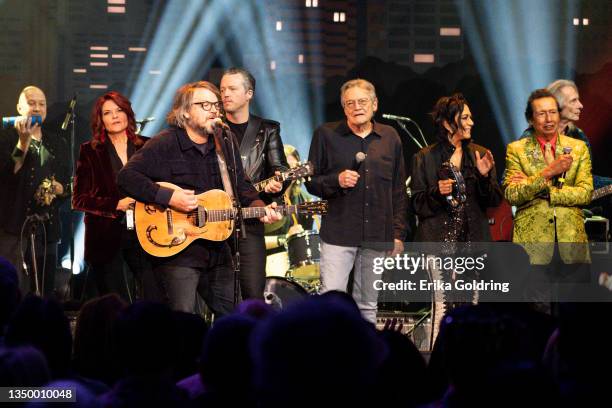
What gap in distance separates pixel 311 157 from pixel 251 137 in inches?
20.8

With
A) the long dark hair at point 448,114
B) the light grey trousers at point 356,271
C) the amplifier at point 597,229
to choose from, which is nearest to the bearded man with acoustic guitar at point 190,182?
the light grey trousers at point 356,271

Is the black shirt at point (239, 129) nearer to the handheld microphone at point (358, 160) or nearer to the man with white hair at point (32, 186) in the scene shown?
the handheld microphone at point (358, 160)

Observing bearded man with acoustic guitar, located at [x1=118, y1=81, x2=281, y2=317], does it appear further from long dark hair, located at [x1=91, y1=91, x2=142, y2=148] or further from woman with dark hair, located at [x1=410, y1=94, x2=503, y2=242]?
woman with dark hair, located at [x1=410, y1=94, x2=503, y2=242]

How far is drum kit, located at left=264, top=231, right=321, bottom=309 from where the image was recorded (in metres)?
8.71

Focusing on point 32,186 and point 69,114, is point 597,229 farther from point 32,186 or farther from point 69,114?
point 32,186

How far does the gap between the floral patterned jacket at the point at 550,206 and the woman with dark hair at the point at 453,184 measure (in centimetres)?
26

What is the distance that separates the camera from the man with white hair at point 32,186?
9.23 m

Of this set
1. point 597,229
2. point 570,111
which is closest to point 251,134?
point 570,111

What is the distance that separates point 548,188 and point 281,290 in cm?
284

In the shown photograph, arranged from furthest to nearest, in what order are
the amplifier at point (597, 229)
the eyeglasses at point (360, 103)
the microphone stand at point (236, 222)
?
the amplifier at point (597, 229)
the eyeglasses at point (360, 103)
the microphone stand at point (236, 222)

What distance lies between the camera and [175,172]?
239 inches

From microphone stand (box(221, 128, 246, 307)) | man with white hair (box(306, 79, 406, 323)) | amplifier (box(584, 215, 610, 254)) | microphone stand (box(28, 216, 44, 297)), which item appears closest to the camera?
microphone stand (box(221, 128, 246, 307))

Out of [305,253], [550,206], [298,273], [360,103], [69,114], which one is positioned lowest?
[298,273]

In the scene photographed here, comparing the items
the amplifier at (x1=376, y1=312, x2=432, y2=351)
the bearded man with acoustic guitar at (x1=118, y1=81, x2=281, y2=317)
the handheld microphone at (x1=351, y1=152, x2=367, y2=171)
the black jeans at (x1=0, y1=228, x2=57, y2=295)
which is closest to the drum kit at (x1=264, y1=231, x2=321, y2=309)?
the amplifier at (x1=376, y1=312, x2=432, y2=351)
